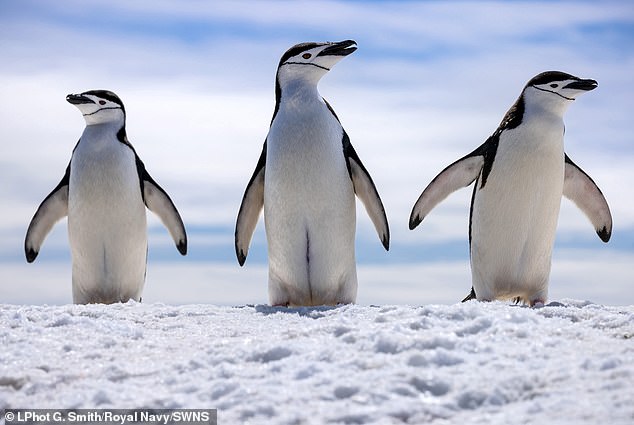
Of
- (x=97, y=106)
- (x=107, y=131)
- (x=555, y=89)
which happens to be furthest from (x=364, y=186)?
(x=97, y=106)

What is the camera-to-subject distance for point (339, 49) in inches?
313

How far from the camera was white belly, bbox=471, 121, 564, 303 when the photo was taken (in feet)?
26.3

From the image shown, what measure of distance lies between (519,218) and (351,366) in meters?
3.94

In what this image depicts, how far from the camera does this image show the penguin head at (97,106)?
9.35m

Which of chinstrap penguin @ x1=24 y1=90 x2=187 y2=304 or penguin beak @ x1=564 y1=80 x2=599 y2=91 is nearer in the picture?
penguin beak @ x1=564 y1=80 x2=599 y2=91

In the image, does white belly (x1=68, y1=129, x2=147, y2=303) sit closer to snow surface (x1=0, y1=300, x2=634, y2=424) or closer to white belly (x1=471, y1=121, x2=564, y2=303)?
snow surface (x1=0, y1=300, x2=634, y2=424)

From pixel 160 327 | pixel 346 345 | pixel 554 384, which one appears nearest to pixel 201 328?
pixel 160 327

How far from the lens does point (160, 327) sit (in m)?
6.05

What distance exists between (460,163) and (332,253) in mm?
1683

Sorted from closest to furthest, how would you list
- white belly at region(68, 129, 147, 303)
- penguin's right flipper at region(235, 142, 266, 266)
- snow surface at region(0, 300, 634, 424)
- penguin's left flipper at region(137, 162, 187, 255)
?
snow surface at region(0, 300, 634, 424) → penguin's right flipper at region(235, 142, 266, 266) → white belly at region(68, 129, 147, 303) → penguin's left flipper at region(137, 162, 187, 255)

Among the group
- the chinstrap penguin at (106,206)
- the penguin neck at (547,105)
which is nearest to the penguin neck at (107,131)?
the chinstrap penguin at (106,206)

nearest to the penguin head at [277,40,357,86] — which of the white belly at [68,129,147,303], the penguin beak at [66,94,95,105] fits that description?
the white belly at [68,129,147,303]

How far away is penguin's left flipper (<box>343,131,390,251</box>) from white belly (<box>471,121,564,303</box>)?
2.93 feet

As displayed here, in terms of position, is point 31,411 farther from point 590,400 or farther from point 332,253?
point 332,253
